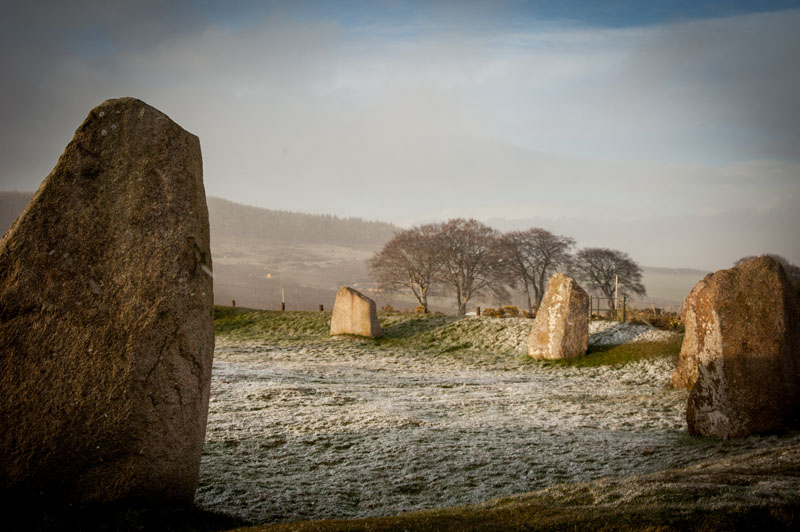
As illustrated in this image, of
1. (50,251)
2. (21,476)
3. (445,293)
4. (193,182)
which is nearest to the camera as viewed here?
(21,476)

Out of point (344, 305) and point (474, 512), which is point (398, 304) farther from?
point (474, 512)

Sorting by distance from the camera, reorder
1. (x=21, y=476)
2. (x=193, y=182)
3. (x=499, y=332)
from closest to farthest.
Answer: (x=21, y=476)
(x=193, y=182)
(x=499, y=332)

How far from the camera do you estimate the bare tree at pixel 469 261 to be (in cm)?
4772

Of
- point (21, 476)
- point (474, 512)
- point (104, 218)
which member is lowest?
point (474, 512)

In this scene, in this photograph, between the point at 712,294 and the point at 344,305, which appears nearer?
the point at 712,294

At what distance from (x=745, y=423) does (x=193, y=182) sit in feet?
28.6

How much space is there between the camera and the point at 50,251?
5.64 meters

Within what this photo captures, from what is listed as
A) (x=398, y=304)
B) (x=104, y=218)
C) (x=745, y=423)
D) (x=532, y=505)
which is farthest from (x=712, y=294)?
(x=398, y=304)

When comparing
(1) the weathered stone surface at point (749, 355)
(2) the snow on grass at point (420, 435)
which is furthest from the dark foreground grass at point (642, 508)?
(1) the weathered stone surface at point (749, 355)

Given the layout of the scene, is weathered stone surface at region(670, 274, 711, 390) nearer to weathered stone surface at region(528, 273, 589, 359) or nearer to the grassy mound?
the grassy mound

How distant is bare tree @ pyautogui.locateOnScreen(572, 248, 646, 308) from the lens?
52312mm

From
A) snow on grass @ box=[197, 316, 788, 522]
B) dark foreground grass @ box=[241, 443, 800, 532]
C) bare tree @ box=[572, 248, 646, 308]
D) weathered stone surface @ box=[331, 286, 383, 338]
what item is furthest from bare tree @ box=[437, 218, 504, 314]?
dark foreground grass @ box=[241, 443, 800, 532]

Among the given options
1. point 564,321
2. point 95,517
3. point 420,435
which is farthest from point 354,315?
point 95,517

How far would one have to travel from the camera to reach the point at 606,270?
173 feet
